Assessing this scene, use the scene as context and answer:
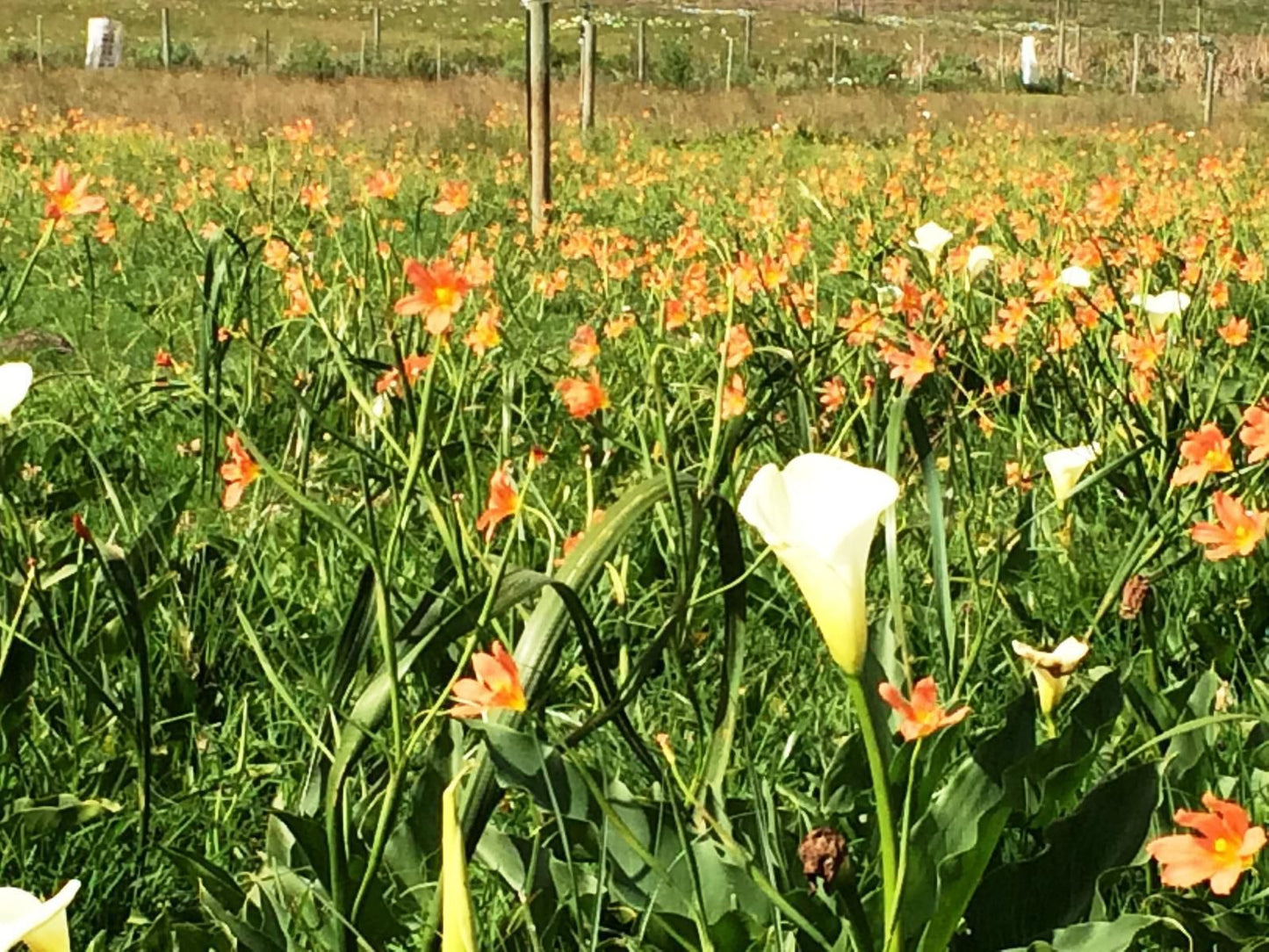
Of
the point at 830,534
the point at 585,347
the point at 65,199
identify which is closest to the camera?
the point at 830,534

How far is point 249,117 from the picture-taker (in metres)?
15.6

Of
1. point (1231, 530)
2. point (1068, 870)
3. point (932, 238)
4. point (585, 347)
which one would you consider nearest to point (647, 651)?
point (1068, 870)

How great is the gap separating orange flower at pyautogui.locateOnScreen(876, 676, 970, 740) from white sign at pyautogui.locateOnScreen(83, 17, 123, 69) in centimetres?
3065

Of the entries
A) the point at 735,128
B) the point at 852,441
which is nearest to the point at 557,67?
the point at 735,128

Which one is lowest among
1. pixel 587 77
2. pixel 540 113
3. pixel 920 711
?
pixel 920 711

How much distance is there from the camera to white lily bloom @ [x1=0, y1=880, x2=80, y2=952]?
84 centimetres

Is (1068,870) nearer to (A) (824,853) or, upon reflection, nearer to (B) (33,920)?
(A) (824,853)

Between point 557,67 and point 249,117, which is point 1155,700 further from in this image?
point 557,67

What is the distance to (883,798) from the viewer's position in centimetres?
108

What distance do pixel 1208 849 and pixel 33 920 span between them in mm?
789

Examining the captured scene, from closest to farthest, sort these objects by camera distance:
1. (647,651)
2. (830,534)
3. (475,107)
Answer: (830,534) < (647,651) < (475,107)

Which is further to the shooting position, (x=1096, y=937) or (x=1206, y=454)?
(x=1206, y=454)

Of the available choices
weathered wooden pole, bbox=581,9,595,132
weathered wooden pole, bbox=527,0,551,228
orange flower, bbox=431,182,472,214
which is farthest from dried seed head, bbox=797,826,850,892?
weathered wooden pole, bbox=581,9,595,132

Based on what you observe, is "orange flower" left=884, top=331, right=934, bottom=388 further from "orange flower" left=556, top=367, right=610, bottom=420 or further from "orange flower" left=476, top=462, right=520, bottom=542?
"orange flower" left=476, top=462, right=520, bottom=542
